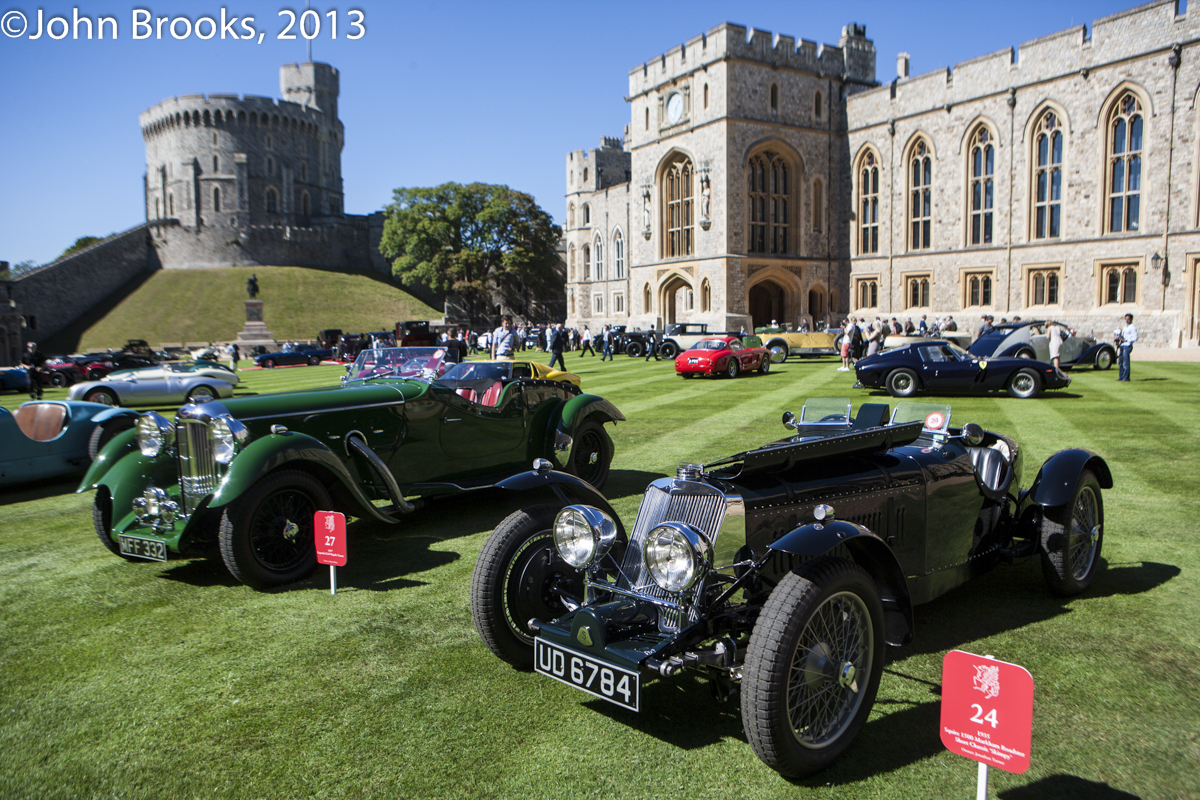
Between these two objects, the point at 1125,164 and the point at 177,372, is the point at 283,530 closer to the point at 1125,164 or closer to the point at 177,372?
the point at 177,372

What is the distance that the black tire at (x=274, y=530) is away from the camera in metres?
5.09

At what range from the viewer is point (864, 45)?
138 ft

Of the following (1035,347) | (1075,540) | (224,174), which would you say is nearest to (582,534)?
(1075,540)

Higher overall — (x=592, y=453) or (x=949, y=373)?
(x=949, y=373)

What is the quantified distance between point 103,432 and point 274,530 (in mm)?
6047

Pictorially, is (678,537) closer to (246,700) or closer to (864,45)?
(246,700)

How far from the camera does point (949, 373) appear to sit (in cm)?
1591

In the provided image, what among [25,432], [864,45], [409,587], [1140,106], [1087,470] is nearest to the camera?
[1087,470]

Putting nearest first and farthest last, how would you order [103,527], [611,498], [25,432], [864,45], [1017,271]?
[103,527] → [611,498] → [25,432] → [1017,271] → [864,45]

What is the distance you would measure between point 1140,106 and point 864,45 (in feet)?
52.8

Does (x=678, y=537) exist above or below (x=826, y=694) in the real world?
above

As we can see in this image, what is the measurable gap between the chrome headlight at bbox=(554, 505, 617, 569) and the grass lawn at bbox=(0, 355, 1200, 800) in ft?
2.38

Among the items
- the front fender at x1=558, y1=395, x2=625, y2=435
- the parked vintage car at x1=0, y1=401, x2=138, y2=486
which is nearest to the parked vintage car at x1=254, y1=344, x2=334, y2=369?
the parked vintage car at x1=0, y1=401, x2=138, y2=486

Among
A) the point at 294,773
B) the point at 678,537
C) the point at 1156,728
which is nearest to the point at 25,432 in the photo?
the point at 294,773
